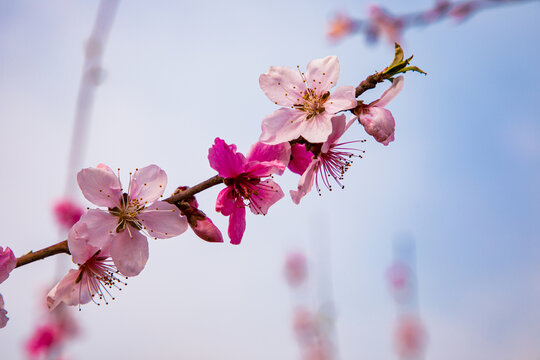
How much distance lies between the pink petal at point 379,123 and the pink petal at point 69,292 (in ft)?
3.88

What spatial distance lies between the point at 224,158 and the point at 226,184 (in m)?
0.10

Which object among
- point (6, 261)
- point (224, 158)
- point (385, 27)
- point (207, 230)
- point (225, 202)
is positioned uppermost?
point (385, 27)

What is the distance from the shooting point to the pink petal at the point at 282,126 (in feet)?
4.56

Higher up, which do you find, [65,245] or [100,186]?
[100,186]

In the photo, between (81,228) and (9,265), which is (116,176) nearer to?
(81,228)

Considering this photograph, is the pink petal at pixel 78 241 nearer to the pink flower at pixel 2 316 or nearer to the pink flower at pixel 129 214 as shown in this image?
the pink flower at pixel 129 214

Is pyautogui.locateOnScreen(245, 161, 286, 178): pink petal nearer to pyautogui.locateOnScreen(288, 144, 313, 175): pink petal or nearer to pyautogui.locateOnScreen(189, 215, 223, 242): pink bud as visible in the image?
pyautogui.locateOnScreen(288, 144, 313, 175): pink petal

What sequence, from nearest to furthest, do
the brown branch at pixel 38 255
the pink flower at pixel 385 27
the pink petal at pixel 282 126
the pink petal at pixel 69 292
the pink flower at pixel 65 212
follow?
the brown branch at pixel 38 255
the pink petal at pixel 282 126
the pink petal at pixel 69 292
the pink flower at pixel 65 212
the pink flower at pixel 385 27

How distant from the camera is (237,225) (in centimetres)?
154

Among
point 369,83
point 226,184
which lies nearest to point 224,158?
point 226,184

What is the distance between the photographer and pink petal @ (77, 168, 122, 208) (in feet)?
4.67

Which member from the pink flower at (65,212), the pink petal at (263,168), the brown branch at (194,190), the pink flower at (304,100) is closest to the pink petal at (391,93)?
the pink flower at (304,100)

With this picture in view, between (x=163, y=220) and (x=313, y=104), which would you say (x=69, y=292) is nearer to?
(x=163, y=220)

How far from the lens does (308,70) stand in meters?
1.60
